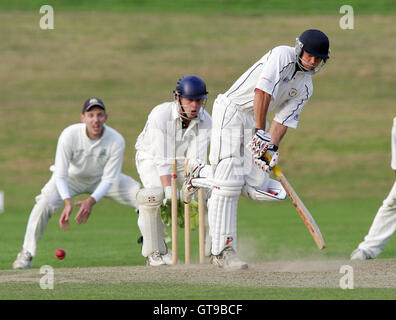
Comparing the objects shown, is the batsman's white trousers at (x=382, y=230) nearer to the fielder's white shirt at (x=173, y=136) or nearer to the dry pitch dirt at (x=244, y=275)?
the dry pitch dirt at (x=244, y=275)

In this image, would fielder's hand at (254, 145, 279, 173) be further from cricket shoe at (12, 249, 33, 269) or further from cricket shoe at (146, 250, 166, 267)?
cricket shoe at (12, 249, 33, 269)

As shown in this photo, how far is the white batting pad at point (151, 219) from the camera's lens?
8.16m

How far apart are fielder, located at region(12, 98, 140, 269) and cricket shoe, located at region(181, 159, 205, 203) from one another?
134 cm

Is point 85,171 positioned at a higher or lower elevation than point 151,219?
higher

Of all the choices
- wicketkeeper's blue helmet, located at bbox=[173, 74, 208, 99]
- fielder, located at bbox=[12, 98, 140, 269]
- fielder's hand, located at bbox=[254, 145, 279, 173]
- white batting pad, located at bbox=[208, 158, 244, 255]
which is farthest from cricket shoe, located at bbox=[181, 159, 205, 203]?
fielder, located at bbox=[12, 98, 140, 269]

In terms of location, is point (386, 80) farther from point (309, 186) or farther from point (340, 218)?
point (340, 218)

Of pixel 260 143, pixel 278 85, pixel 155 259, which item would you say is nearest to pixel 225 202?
pixel 260 143

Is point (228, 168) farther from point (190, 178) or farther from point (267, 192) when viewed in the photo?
point (190, 178)

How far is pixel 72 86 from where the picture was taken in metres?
28.5

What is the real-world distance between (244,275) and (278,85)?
1.54 meters

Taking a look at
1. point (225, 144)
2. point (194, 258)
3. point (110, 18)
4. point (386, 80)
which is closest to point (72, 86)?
point (110, 18)

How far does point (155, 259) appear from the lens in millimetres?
8266

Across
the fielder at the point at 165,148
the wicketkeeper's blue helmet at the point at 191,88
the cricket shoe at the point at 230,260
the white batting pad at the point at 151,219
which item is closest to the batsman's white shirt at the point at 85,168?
the fielder at the point at 165,148

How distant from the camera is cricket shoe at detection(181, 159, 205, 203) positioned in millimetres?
7938
